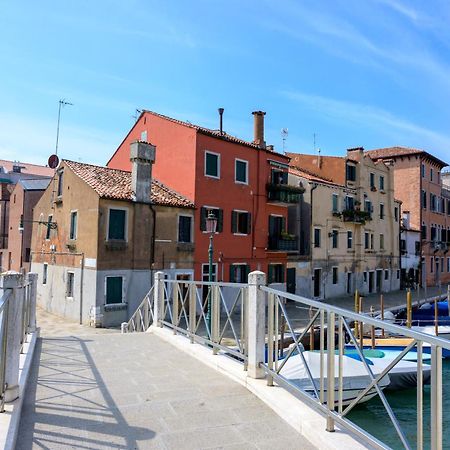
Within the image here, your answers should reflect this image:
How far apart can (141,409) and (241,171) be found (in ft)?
66.7

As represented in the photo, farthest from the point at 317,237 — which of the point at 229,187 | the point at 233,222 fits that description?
the point at 229,187

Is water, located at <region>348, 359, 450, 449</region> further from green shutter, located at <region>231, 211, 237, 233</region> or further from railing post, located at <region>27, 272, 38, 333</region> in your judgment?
green shutter, located at <region>231, 211, 237, 233</region>

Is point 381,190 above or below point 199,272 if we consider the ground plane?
above

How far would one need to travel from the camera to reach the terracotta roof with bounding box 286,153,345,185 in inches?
1276

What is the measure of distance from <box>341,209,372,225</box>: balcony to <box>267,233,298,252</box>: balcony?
617cm

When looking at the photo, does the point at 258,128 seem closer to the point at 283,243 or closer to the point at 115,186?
the point at 283,243

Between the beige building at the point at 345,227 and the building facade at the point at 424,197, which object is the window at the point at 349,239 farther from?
the building facade at the point at 424,197

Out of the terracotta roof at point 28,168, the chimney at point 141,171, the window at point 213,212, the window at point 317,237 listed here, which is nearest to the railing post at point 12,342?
the chimney at point 141,171

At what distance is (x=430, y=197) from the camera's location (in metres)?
42.9

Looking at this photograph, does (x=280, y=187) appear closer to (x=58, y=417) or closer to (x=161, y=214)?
(x=161, y=214)

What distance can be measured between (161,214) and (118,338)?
12.0 meters

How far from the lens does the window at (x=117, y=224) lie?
18.5m

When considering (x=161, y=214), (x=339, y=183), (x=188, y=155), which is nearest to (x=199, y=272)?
(x=161, y=214)

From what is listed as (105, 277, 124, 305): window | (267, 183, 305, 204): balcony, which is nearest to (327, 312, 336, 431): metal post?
(105, 277, 124, 305): window
